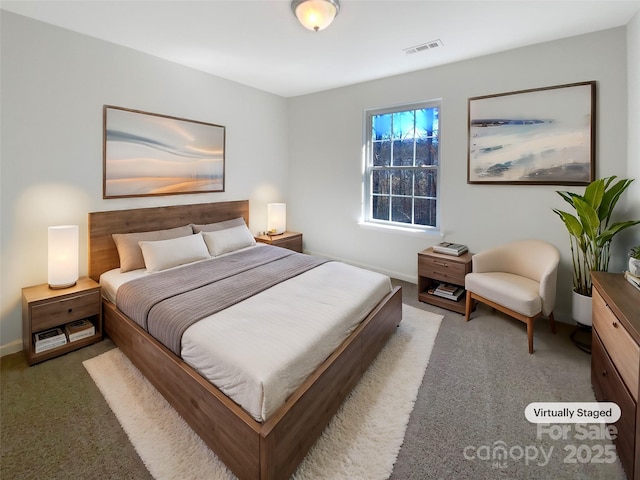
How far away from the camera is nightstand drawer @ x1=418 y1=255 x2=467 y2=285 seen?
323 cm

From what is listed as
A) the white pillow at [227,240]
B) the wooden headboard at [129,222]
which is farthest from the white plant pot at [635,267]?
the wooden headboard at [129,222]

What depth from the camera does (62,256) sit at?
99.1 inches

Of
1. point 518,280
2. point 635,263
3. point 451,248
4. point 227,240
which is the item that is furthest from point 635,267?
point 227,240

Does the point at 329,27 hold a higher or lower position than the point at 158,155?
higher

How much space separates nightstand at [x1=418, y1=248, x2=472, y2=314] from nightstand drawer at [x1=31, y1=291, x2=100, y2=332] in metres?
3.21

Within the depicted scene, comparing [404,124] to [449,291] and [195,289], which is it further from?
[195,289]

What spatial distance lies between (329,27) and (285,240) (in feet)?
8.73

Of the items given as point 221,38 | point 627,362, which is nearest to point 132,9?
point 221,38

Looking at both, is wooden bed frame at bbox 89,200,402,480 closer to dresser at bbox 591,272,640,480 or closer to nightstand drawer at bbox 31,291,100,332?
nightstand drawer at bbox 31,291,100,332

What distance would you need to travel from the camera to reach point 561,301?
118 inches

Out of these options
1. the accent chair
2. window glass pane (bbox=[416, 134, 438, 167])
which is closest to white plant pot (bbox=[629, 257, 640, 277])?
the accent chair

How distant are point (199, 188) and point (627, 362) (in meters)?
3.94

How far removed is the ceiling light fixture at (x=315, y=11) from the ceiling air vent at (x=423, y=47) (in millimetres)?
1085

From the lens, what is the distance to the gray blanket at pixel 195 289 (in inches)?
78.7
